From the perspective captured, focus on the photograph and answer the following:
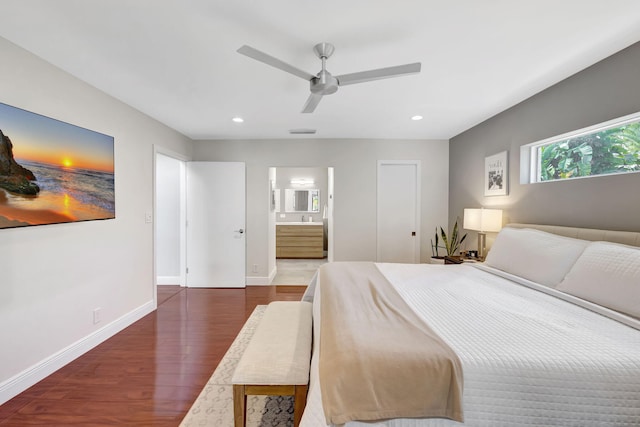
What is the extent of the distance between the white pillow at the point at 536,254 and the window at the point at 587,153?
0.65 metres

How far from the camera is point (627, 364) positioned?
985 millimetres

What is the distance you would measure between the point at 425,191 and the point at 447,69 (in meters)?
2.46

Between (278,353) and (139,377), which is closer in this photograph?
(278,353)

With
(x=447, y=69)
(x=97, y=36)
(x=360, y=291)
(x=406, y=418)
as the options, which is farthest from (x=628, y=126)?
(x=97, y=36)

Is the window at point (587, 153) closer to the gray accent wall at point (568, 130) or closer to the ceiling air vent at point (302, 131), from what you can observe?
the gray accent wall at point (568, 130)

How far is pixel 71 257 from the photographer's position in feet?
7.08

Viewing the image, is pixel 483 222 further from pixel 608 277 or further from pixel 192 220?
pixel 192 220

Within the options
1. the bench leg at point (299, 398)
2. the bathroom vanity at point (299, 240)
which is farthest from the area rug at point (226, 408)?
the bathroom vanity at point (299, 240)

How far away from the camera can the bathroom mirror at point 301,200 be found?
6812 mm

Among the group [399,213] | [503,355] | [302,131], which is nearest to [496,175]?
[399,213]

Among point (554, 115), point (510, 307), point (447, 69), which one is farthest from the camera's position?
point (554, 115)

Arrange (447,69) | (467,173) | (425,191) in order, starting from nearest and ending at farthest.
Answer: (447,69), (467,173), (425,191)

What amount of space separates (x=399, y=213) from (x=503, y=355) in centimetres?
336

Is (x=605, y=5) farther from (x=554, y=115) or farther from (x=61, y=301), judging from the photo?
(x=61, y=301)
